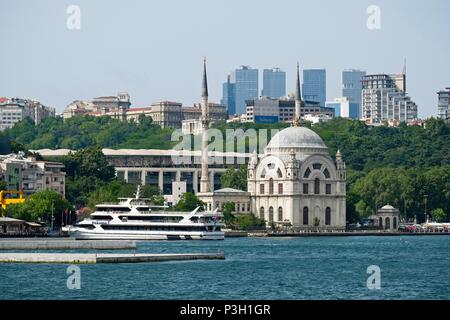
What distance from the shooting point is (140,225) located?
11806 centimetres

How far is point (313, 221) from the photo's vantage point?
143625 millimetres

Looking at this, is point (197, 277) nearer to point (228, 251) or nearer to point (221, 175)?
point (228, 251)

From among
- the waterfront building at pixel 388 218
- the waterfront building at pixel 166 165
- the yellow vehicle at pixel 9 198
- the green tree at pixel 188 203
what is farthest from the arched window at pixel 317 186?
the waterfront building at pixel 166 165

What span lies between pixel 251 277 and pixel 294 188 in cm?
6840

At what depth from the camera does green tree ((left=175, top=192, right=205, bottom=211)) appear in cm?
13862

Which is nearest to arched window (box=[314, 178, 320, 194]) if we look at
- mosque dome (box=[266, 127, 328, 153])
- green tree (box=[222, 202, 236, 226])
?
mosque dome (box=[266, 127, 328, 153])

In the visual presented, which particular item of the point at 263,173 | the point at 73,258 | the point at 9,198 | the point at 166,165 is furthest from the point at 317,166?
the point at 73,258

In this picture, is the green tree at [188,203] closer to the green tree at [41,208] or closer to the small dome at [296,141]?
the small dome at [296,141]

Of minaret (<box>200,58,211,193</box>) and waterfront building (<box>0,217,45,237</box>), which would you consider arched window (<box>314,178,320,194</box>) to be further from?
waterfront building (<box>0,217,45,237</box>)

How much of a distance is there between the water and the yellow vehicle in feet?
93.7

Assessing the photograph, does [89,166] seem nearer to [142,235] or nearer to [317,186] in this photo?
[317,186]
